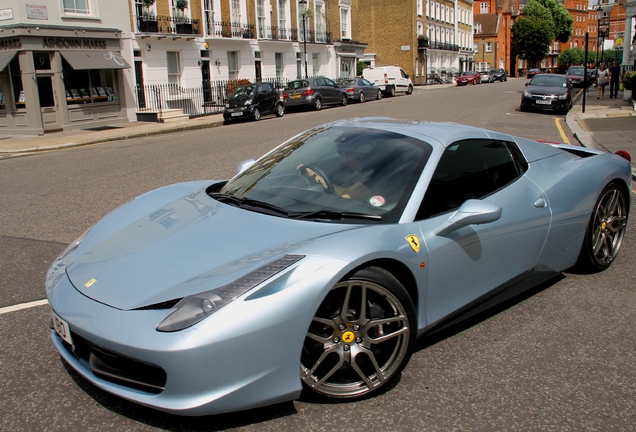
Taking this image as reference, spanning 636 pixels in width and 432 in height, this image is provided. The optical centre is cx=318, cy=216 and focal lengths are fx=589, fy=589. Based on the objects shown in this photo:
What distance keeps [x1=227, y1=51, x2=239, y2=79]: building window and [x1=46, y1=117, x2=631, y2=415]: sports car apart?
30393 millimetres

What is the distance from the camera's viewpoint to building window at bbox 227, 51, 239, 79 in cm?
3353

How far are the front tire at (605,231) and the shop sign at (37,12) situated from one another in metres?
20.9

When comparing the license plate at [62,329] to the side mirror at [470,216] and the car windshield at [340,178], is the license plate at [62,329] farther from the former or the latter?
the side mirror at [470,216]

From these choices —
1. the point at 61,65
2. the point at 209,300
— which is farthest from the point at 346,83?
the point at 209,300

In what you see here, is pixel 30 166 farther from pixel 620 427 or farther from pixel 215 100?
pixel 215 100

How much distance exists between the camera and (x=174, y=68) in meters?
29.6

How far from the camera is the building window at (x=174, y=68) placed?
29.3 meters

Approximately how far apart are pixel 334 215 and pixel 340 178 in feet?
1.47

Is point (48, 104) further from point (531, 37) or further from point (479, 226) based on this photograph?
point (531, 37)

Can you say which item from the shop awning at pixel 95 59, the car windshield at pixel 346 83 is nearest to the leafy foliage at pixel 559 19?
the car windshield at pixel 346 83

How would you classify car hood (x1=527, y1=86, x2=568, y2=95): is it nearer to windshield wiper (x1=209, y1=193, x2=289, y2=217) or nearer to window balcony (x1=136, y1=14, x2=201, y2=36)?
window balcony (x1=136, y1=14, x2=201, y2=36)

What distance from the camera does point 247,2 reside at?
113 ft

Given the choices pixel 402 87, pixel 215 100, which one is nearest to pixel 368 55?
pixel 402 87

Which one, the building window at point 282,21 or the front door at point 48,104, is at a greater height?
the building window at point 282,21
